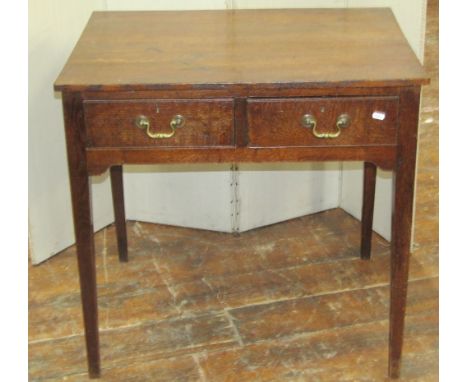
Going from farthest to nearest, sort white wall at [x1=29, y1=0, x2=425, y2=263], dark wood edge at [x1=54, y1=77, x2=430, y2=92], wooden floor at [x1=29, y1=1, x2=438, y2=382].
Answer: white wall at [x1=29, y1=0, x2=425, y2=263] < wooden floor at [x1=29, y1=1, x2=438, y2=382] < dark wood edge at [x1=54, y1=77, x2=430, y2=92]

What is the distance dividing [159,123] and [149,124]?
0.02 metres

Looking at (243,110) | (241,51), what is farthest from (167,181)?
(243,110)

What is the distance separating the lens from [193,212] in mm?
2832

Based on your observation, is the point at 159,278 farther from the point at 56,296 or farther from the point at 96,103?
the point at 96,103

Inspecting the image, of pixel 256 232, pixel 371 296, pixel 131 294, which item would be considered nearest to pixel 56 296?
pixel 131 294

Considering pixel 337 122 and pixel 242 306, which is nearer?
pixel 337 122

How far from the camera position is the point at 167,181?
2803 millimetres

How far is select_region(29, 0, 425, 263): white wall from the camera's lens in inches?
97.9

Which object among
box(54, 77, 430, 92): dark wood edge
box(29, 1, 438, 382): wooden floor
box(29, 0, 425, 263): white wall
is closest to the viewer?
box(54, 77, 430, 92): dark wood edge

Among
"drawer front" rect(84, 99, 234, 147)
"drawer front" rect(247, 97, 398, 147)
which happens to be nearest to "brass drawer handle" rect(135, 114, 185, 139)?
"drawer front" rect(84, 99, 234, 147)

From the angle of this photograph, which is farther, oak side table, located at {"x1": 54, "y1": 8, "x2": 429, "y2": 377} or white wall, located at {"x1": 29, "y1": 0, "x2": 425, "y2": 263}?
white wall, located at {"x1": 29, "y1": 0, "x2": 425, "y2": 263}

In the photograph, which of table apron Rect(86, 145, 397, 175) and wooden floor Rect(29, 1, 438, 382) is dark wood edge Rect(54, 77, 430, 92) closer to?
table apron Rect(86, 145, 397, 175)

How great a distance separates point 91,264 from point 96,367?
0.32 metres

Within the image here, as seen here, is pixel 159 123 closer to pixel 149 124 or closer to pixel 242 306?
pixel 149 124
